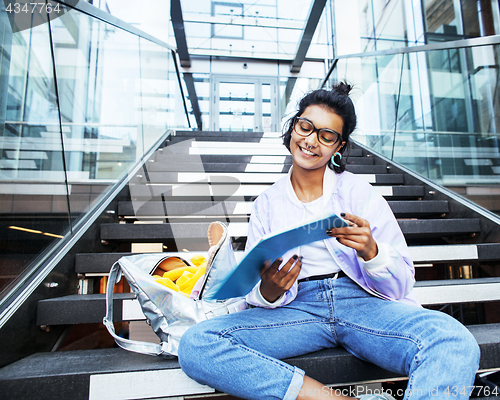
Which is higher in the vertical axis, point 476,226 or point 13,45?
point 13,45

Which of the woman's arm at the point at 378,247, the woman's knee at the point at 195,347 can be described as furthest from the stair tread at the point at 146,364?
the woman's arm at the point at 378,247

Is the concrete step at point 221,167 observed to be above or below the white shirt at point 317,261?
above

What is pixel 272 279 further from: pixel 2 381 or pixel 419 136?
pixel 419 136

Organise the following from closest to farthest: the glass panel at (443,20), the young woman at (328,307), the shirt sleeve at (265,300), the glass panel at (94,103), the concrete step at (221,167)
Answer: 1. the young woman at (328,307)
2. the shirt sleeve at (265,300)
3. the glass panel at (94,103)
4. the concrete step at (221,167)
5. the glass panel at (443,20)

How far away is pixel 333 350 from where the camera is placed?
1.05 metres

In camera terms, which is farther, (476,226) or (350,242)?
(476,226)

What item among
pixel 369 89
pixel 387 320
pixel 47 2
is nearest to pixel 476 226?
pixel 387 320

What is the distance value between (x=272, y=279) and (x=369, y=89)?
3557 mm

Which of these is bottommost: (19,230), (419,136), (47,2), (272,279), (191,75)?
(272,279)

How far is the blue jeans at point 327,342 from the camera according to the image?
76 centimetres

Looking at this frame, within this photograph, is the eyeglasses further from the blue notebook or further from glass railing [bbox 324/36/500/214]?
glass railing [bbox 324/36/500/214]

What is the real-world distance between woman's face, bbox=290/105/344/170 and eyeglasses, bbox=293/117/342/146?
0.04 ft

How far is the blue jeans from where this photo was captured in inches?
29.9

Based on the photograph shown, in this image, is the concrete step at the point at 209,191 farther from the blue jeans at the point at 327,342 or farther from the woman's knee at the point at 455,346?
the woman's knee at the point at 455,346
